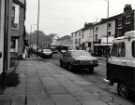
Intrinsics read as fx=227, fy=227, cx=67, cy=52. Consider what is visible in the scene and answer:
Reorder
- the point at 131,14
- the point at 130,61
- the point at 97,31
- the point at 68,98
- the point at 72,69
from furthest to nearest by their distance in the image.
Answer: the point at 97,31, the point at 131,14, the point at 72,69, the point at 68,98, the point at 130,61

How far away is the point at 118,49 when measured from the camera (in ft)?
28.6

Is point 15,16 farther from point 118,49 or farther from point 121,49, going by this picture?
point 121,49

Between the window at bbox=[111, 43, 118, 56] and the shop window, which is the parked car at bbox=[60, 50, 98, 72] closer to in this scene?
the window at bbox=[111, 43, 118, 56]

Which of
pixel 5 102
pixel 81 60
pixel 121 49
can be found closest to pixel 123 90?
pixel 121 49

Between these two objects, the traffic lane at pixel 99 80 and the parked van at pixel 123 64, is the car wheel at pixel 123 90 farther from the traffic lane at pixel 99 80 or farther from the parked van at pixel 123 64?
the traffic lane at pixel 99 80

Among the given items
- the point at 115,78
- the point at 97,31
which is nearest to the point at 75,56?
the point at 115,78

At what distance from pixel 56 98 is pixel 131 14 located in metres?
37.0

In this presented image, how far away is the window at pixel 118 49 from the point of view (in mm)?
8242

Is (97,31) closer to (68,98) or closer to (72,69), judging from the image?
(72,69)

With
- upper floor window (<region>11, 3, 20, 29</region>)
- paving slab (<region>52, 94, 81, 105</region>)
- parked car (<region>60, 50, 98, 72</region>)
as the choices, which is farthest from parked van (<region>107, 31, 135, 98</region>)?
upper floor window (<region>11, 3, 20, 29</region>)

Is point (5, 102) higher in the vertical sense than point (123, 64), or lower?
lower

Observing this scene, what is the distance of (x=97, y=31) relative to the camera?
5934 centimetres

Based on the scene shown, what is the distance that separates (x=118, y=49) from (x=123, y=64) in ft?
3.24

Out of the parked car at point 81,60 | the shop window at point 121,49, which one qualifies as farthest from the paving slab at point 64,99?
the parked car at point 81,60
